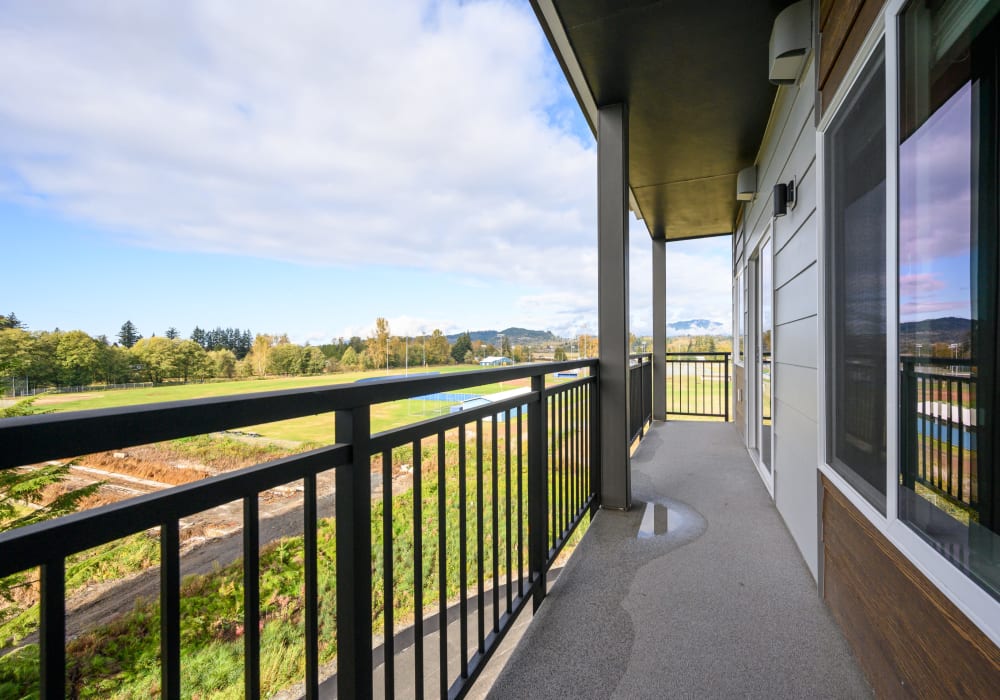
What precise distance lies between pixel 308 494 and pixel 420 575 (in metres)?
0.50

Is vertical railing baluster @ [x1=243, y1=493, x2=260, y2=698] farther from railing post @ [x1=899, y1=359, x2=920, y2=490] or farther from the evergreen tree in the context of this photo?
the evergreen tree

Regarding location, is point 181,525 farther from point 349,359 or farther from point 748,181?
point 748,181

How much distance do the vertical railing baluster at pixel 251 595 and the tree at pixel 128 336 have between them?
9.32 ft

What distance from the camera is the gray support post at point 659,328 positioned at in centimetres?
669

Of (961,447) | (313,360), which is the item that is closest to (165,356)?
(313,360)

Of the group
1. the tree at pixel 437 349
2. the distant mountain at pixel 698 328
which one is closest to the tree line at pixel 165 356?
the tree at pixel 437 349

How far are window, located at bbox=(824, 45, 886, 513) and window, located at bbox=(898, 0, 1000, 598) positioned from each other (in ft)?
0.68

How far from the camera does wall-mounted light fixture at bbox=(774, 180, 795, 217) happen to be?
8.55ft

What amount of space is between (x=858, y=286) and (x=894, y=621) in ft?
3.38

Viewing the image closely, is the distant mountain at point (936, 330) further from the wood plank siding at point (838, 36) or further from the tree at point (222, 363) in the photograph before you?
the tree at point (222, 363)

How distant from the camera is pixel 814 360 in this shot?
2154mm

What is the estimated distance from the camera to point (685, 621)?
6.12 feet

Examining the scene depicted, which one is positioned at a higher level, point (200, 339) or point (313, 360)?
point (200, 339)

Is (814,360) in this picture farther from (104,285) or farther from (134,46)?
(104,285)
